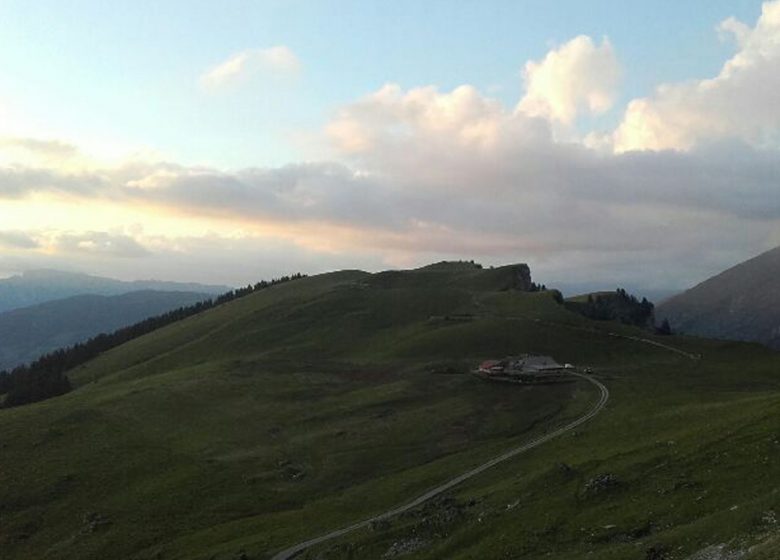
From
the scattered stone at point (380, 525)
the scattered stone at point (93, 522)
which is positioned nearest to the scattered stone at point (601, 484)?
the scattered stone at point (380, 525)

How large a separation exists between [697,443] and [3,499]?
3315 inches

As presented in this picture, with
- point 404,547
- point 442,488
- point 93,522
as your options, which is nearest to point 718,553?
point 404,547

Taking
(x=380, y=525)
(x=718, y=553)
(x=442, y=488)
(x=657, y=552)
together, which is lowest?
(x=380, y=525)

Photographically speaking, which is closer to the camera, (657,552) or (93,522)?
(657,552)

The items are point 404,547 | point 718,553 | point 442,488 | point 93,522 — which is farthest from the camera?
point 93,522

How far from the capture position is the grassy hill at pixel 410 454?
4912cm

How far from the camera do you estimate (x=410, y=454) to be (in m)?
87.6

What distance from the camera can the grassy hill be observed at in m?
49.1

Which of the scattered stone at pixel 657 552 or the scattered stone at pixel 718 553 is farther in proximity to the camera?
the scattered stone at pixel 657 552

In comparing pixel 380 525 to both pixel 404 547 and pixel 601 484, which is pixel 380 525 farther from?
pixel 601 484

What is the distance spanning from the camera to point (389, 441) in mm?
92688

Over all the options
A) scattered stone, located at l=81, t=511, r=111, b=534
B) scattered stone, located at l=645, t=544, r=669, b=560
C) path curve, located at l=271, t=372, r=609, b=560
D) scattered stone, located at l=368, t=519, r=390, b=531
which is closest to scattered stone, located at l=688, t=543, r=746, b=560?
scattered stone, located at l=645, t=544, r=669, b=560

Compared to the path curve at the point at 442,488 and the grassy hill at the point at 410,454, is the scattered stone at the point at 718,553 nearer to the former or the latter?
the grassy hill at the point at 410,454

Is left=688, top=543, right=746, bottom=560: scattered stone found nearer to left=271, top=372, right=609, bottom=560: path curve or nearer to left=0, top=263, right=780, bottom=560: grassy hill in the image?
left=0, top=263, right=780, bottom=560: grassy hill
